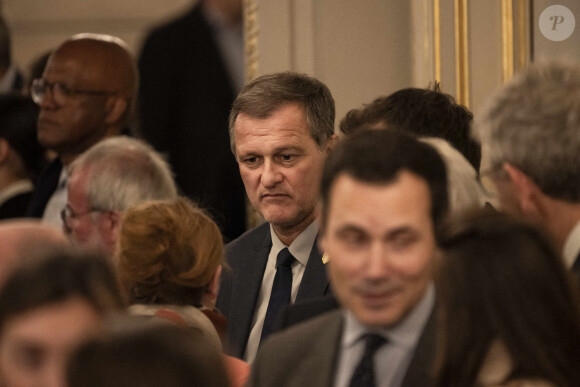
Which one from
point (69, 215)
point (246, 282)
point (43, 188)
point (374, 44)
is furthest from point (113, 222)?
point (374, 44)

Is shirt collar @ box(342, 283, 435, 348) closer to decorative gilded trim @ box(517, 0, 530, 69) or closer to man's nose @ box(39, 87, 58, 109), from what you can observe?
decorative gilded trim @ box(517, 0, 530, 69)

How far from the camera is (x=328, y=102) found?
4.32m

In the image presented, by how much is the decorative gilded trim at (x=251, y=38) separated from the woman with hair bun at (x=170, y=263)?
2527mm

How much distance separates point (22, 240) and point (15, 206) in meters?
3.33

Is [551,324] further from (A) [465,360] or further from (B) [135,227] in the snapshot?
(B) [135,227]

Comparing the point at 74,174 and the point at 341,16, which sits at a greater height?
the point at 341,16

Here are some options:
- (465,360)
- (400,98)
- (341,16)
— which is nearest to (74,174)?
(400,98)

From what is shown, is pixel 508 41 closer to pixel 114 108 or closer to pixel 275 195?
pixel 275 195

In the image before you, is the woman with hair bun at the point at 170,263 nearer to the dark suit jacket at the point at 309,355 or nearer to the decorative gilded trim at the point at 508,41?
the dark suit jacket at the point at 309,355

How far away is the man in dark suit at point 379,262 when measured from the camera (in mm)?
2621

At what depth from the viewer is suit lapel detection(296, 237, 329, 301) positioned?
3.76 metres

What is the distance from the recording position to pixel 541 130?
115 inches

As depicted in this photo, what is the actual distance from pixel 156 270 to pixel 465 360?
55.1 inches

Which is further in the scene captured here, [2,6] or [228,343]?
[2,6]
